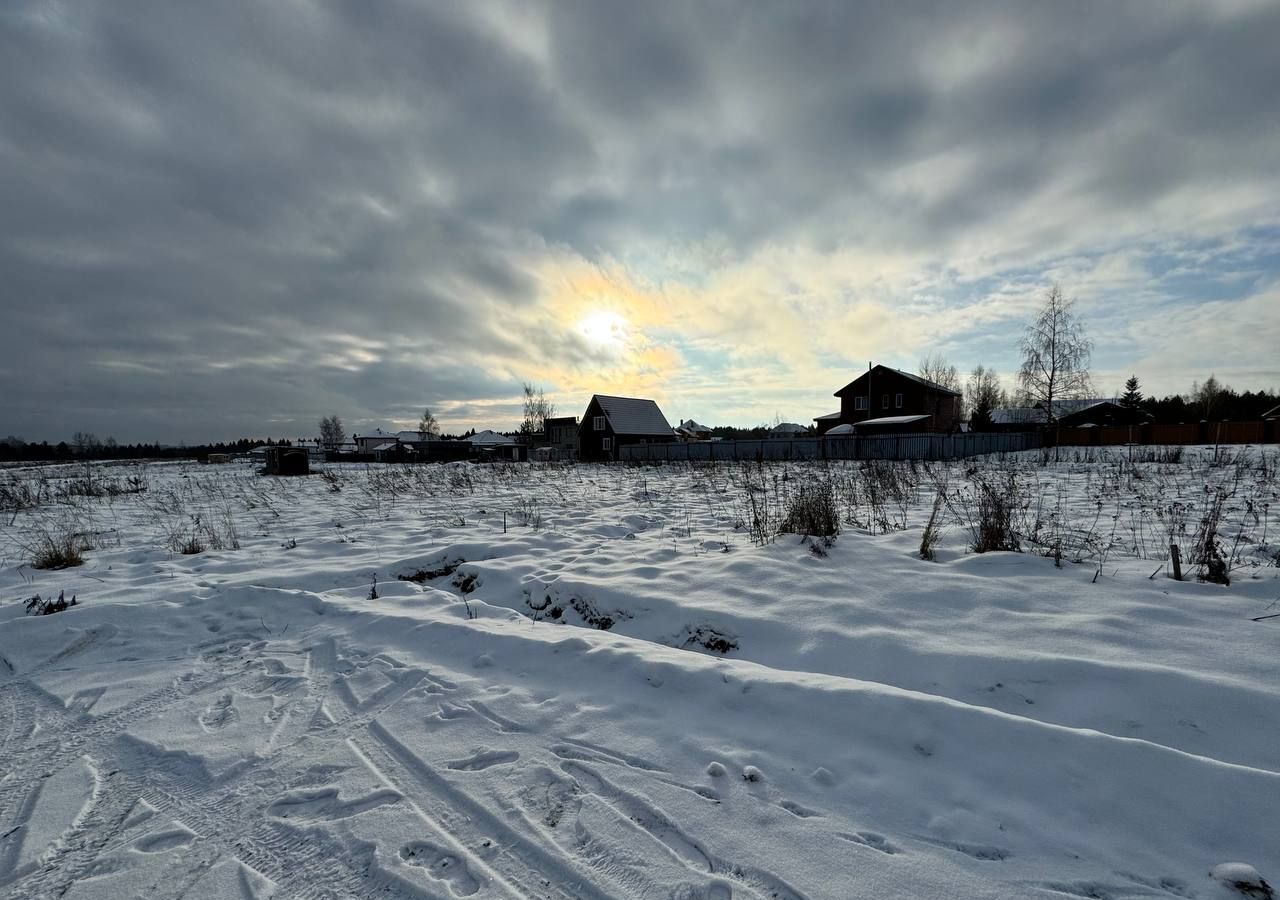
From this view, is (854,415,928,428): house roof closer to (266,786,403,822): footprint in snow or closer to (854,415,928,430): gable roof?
(854,415,928,430): gable roof

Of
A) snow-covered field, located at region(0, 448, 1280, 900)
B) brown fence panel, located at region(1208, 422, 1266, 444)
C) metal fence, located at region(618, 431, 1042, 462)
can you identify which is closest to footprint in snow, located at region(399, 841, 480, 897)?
snow-covered field, located at region(0, 448, 1280, 900)

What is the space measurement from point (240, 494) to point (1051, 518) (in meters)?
16.5

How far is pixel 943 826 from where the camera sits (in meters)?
1.88

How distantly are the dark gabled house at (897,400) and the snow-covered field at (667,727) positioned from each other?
36592 mm

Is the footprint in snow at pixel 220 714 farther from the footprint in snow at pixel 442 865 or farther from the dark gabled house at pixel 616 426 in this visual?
the dark gabled house at pixel 616 426

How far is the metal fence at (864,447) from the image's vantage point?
2161cm

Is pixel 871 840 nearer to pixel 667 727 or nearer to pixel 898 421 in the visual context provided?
pixel 667 727

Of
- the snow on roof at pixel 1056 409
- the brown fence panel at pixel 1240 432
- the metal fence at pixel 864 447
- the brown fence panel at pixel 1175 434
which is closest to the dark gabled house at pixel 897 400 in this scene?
the snow on roof at pixel 1056 409

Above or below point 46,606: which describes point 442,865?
below

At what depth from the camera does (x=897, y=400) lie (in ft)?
129

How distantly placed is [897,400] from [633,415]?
69.4ft

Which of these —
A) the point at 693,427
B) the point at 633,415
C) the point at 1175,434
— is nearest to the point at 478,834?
→ the point at 633,415

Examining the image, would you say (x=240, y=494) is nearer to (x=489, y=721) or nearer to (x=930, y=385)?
(x=489, y=721)

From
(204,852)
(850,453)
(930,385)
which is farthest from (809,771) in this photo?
(930,385)
